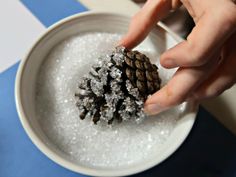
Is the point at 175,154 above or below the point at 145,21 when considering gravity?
below

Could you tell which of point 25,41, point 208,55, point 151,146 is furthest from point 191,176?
point 25,41

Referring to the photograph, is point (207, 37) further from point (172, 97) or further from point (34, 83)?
point (34, 83)

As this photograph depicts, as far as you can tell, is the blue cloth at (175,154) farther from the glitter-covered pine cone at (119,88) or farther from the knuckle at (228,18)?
the knuckle at (228,18)

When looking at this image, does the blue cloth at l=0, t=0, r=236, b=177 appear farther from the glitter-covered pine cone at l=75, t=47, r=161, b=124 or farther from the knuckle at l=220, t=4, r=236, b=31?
the knuckle at l=220, t=4, r=236, b=31

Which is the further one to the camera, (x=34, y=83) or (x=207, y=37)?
(x=34, y=83)

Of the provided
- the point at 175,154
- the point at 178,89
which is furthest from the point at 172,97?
the point at 175,154

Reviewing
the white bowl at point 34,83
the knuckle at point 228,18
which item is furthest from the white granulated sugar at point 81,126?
the knuckle at point 228,18

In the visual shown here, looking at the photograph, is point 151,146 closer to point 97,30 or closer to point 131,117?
point 131,117
